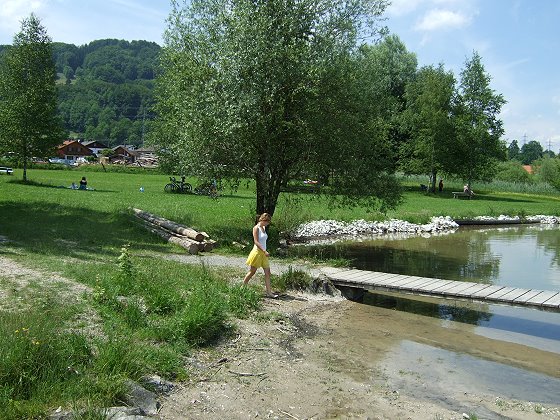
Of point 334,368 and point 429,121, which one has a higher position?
point 429,121

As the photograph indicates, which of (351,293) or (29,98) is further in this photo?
(29,98)

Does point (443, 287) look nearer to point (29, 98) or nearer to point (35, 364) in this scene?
point (35, 364)

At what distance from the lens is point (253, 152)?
738 inches

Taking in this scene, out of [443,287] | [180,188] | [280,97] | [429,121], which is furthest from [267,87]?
[429,121]

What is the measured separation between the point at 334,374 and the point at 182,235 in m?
11.7

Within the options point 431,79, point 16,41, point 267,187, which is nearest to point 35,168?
point 16,41

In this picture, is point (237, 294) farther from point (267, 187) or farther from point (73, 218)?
point (73, 218)

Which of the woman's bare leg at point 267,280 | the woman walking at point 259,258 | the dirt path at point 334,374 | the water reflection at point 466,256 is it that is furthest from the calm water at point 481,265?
the woman walking at point 259,258

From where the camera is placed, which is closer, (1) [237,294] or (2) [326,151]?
(1) [237,294]

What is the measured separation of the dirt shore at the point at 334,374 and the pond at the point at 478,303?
192 mm

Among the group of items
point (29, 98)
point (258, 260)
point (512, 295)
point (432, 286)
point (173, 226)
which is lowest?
point (432, 286)

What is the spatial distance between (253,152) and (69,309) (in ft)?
33.7

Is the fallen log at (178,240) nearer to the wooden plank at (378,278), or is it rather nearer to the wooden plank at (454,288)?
the wooden plank at (378,278)

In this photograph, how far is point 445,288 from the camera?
13.5m
